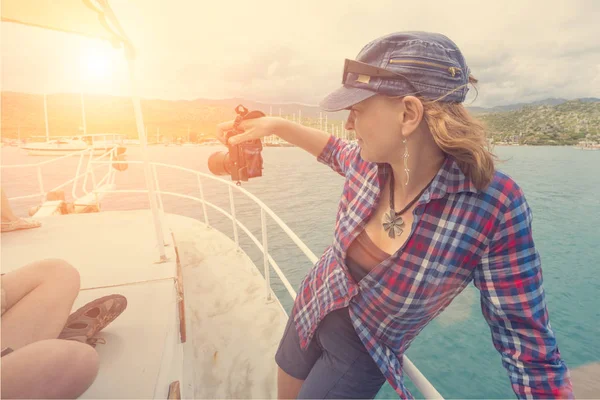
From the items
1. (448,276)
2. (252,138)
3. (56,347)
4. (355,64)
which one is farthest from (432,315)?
(56,347)

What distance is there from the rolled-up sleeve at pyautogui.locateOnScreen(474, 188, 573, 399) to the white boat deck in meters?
1.09

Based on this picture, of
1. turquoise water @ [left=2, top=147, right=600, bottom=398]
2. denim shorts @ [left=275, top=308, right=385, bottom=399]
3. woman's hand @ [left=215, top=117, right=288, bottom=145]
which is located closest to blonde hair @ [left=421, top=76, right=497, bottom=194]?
turquoise water @ [left=2, top=147, right=600, bottom=398]

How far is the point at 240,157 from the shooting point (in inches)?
47.1

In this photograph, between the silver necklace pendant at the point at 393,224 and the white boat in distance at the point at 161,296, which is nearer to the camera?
the silver necklace pendant at the point at 393,224

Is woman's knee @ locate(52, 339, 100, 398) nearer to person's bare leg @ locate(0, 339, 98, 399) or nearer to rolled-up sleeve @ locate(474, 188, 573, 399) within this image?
person's bare leg @ locate(0, 339, 98, 399)

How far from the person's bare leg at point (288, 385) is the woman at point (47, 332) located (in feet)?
2.03

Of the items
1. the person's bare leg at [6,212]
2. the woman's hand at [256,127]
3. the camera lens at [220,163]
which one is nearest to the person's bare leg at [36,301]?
the camera lens at [220,163]

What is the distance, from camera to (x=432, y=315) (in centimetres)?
83

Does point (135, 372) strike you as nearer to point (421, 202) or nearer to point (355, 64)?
point (421, 202)

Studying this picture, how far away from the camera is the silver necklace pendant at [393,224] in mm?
815

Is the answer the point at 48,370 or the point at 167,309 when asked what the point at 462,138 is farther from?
the point at 167,309

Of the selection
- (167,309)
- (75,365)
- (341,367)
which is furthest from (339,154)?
(167,309)

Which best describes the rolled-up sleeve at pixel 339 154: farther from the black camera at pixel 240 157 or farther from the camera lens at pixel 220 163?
the camera lens at pixel 220 163

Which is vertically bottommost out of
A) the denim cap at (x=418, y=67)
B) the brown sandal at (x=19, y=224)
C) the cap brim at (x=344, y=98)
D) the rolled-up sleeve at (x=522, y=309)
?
the brown sandal at (x=19, y=224)
